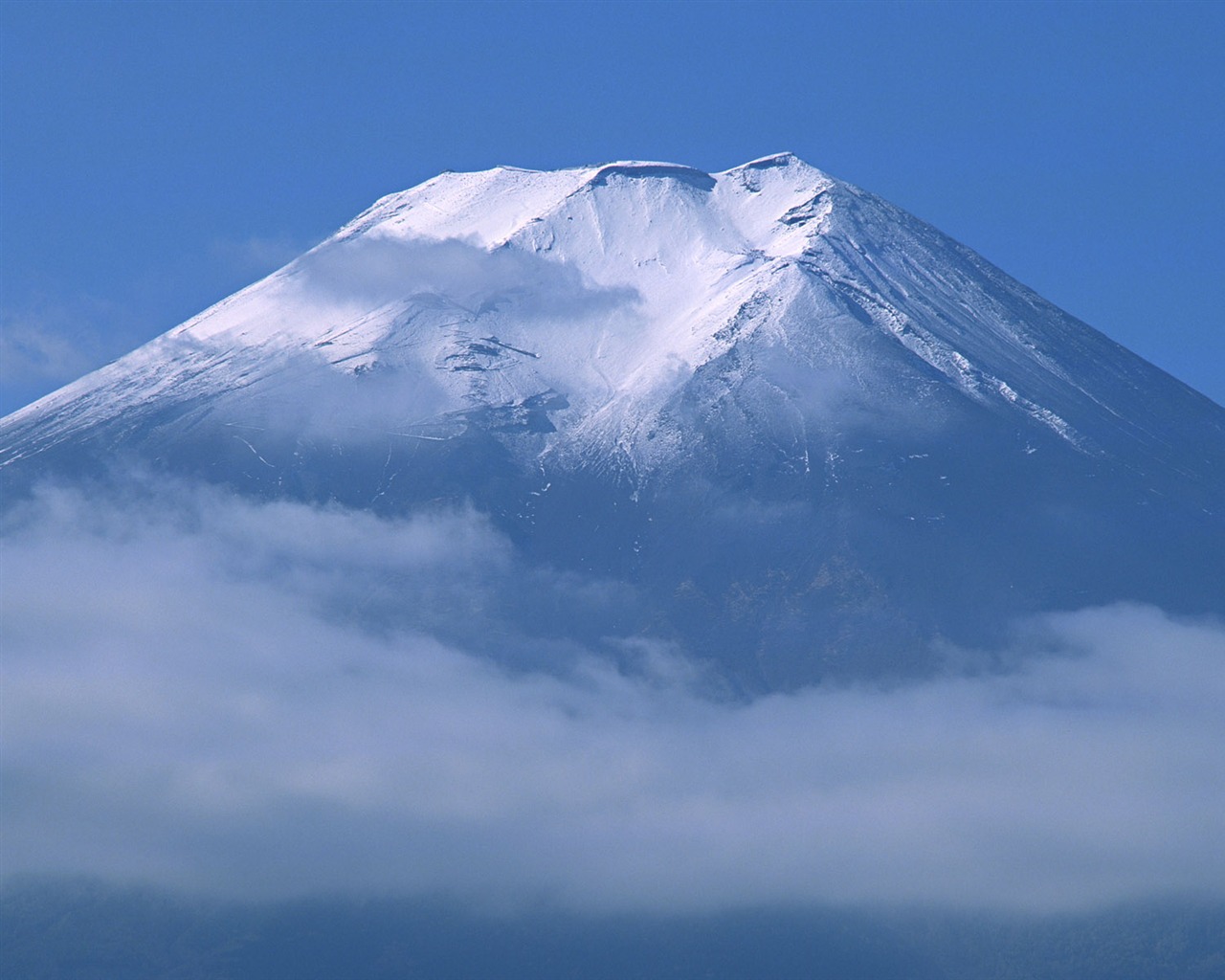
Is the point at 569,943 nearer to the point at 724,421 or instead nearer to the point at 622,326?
the point at 724,421

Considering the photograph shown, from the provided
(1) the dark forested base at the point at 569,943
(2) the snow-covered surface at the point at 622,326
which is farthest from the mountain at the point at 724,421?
(1) the dark forested base at the point at 569,943

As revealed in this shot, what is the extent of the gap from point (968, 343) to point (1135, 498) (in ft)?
47.8

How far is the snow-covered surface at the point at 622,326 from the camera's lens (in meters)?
141

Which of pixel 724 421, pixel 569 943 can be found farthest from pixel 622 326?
pixel 569 943

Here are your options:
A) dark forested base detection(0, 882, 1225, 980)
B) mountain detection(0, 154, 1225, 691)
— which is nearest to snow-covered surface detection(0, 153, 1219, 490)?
mountain detection(0, 154, 1225, 691)

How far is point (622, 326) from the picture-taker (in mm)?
152250

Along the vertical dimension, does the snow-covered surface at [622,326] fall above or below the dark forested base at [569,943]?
above

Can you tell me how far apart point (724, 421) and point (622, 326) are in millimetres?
16939

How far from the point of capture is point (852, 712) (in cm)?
12631

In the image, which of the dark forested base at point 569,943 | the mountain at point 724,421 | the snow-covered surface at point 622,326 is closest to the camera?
the dark forested base at point 569,943

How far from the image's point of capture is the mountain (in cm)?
13388

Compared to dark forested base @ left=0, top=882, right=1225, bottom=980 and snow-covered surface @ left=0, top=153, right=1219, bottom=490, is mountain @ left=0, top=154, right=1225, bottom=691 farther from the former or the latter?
dark forested base @ left=0, top=882, right=1225, bottom=980

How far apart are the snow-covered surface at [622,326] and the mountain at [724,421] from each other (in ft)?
0.73

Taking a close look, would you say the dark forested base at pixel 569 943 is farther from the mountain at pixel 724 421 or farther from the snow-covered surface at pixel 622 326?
the snow-covered surface at pixel 622 326
